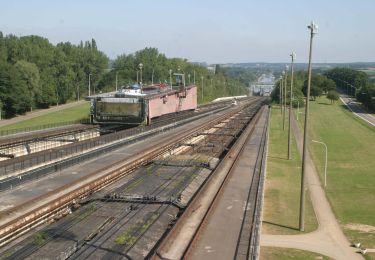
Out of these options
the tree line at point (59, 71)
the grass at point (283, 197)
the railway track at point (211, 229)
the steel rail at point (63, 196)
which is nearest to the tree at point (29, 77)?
the tree line at point (59, 71)

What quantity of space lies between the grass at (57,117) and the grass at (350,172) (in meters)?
40.7

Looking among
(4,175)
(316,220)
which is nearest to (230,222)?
(316,220)

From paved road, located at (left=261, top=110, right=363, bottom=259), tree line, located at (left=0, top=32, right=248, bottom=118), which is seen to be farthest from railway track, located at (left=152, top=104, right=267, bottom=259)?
tree line, located at (left=0, top=32, right=248, bottom=118)

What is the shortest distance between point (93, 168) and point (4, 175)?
648cm

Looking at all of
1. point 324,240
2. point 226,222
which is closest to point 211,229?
point 226,222

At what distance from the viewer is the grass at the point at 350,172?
27.5m

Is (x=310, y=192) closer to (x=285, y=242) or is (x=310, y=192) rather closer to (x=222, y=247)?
(x=285, y=242)

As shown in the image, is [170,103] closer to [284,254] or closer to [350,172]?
[350,172]

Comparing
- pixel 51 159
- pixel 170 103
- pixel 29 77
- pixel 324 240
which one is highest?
pixel 29 77

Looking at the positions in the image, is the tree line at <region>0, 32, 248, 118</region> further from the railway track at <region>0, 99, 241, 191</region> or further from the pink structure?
the railway track at <region>0, 99, 241, 191</region>

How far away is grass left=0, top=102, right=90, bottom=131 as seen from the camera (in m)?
79.4

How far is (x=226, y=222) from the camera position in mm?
22031

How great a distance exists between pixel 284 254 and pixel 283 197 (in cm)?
1153

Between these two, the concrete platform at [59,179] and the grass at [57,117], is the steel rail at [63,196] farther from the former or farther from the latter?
the grass at [57,117]
